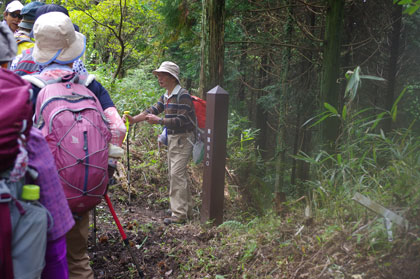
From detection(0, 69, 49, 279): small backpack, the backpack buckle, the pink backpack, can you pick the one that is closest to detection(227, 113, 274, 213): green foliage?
the pink backpack

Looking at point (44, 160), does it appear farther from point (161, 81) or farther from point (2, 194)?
point (161, 81)

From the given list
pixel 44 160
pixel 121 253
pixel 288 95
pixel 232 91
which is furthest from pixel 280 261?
pixel 232 91

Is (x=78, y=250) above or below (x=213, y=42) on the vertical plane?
below

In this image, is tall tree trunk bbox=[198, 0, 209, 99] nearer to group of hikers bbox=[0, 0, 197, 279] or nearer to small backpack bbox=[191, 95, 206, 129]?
small backpack bbox=[191, 95, 206, 129]

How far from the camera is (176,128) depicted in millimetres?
5699

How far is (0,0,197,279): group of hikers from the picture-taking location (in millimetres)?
1495

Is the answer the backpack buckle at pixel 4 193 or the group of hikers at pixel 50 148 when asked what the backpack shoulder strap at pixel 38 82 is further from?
the backpack buckle at pixel 4 193

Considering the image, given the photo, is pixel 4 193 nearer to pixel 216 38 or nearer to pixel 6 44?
pixel 6 44

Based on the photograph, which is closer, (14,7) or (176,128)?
(14,7)

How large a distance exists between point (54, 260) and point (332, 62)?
7.34m

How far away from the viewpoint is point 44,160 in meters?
1.70

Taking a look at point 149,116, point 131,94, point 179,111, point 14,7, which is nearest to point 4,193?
point 149,116

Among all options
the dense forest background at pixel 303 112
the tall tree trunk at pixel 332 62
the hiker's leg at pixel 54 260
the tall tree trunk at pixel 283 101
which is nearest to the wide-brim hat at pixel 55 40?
the hiker's leg at pixel 54 260

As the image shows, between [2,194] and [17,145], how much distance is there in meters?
0.20
